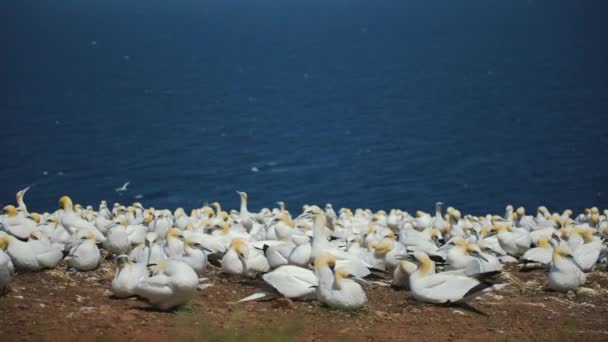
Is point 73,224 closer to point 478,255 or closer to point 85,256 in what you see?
point 85,256

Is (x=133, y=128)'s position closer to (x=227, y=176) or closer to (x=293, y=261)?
(x=227, y=176)

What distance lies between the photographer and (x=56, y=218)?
18234 millimetres

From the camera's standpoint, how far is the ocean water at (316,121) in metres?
57.4

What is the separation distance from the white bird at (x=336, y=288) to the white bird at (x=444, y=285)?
1.08m

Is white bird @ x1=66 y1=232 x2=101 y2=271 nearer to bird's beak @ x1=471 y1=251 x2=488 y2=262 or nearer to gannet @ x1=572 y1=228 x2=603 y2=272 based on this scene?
bird's beak @ x1=471 y1=251 x2=488 y2=262

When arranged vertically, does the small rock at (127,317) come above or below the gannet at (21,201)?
above

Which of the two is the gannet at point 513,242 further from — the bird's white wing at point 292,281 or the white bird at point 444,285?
the bird's white wing at point 292,281

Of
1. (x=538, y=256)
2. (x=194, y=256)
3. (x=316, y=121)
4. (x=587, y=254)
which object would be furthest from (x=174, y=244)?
(x=316, y=121)

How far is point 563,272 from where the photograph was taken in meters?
13.6

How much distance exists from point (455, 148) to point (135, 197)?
29.4 m

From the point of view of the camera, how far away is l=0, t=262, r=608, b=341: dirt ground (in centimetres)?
955

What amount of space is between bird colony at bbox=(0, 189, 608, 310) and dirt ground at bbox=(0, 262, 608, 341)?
239 millimetres

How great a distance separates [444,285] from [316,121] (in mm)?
73888

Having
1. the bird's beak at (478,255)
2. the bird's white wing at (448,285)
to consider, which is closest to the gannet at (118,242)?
the bird's white wing at (448,285)
